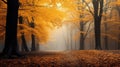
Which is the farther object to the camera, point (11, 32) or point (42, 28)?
point (42, 28)

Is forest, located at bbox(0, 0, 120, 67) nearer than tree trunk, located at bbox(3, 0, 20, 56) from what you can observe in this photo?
Yes

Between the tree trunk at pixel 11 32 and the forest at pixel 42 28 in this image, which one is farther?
the tree trunk at pixel 11 32

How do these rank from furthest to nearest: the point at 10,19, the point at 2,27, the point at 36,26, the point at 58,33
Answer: the point at 58,33 → the point at 36,26 → the point at 2,27 → the point at 10,19

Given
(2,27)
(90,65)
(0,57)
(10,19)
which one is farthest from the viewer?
(2,27)

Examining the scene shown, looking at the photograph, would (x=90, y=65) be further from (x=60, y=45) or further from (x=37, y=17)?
(x=60, y=45)

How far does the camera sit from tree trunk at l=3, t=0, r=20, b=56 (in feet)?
43.0

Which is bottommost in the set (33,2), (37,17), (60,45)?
(60,45)

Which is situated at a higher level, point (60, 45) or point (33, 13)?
point (33, 13)

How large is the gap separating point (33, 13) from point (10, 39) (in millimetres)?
7921

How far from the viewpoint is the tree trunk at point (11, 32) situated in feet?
43.0

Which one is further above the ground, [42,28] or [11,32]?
[42,28]

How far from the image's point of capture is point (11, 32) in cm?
1335

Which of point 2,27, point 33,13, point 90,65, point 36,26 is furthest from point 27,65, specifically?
point 36,26

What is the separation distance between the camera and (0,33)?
77.5 ft
